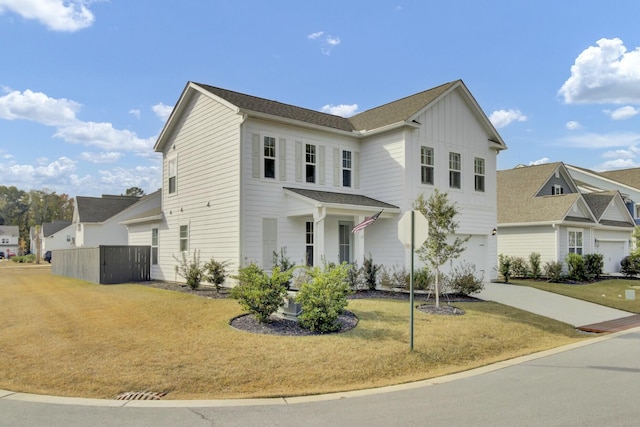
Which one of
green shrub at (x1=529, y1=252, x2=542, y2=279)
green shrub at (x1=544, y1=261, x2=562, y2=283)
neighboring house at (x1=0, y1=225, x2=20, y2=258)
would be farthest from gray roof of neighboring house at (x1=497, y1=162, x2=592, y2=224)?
neighboring house at (x1=0, y1=225, x2=20, y2=258)

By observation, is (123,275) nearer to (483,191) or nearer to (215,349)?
(215,349)

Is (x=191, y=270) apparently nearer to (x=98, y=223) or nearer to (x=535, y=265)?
(x=535, y=265)

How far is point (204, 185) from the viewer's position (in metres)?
18.0

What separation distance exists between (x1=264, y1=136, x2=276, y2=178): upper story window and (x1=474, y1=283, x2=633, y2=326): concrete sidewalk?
846 cm

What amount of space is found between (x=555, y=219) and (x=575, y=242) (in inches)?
112

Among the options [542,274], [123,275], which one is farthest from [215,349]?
[542,274]

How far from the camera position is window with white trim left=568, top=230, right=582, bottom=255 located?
26.0m

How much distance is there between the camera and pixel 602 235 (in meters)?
29.2

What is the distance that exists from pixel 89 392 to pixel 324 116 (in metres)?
16.1

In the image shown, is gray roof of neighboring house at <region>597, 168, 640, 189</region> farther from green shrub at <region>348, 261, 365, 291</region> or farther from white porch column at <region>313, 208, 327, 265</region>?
white porch column at <region>313, 208, 327, 265</region>

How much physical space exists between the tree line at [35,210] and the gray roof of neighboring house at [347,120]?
88.6m

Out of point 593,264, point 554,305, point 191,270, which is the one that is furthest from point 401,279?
point 593,264

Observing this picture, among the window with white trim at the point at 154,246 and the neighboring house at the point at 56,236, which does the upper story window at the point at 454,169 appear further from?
the neighboring house at the point at 56,236

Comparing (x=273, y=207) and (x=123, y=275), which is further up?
(x=273, y=207)
